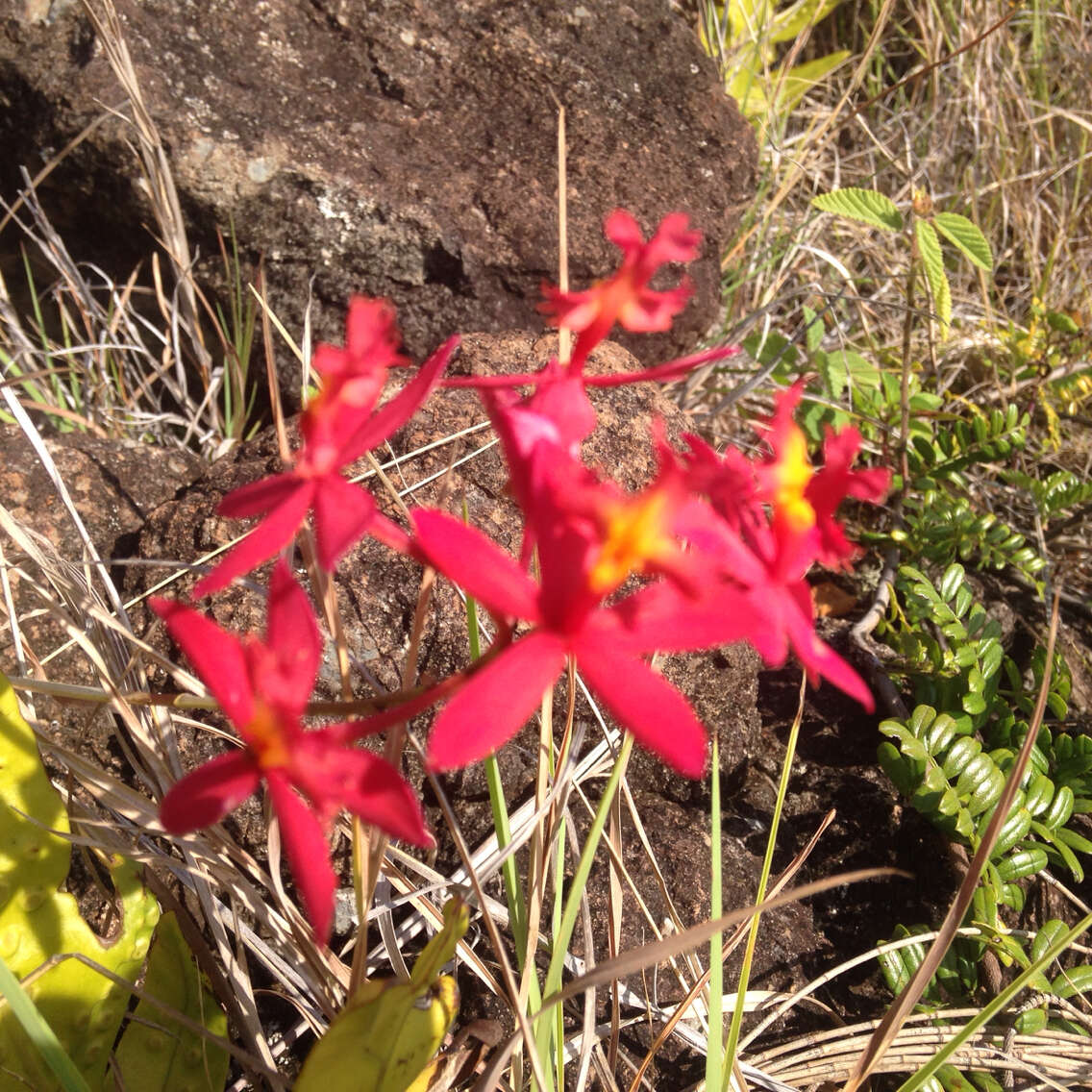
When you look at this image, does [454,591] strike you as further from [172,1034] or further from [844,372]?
[844,372]

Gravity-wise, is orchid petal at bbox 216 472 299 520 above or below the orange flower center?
above

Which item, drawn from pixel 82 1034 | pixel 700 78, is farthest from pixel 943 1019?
pixel 700 78

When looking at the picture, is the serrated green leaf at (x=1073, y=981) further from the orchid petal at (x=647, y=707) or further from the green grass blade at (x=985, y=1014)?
the orchid petal at (x=647, y=707)

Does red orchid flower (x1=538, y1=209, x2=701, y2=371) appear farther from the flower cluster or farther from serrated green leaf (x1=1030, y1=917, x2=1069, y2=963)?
serrated green leaf (x1=1030, y1=917, x2=1069, y2=963)

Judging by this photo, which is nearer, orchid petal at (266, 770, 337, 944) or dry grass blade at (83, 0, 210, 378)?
orchid petal at (266, 770, 337, 944)

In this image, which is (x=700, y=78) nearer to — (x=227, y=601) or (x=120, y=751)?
(x=227, y=601)

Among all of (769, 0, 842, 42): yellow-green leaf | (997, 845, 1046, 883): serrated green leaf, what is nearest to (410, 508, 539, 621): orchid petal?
(997, 845, 1046, 883): serrated green leaf

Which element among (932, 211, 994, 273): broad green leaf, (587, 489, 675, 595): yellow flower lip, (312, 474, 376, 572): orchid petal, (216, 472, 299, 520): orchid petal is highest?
(216, 472, 299, 520): orchid petal

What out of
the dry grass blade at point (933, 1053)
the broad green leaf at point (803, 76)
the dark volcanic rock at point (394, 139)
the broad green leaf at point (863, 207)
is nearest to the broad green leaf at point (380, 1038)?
the dry grass blade at point (933, 1053)
